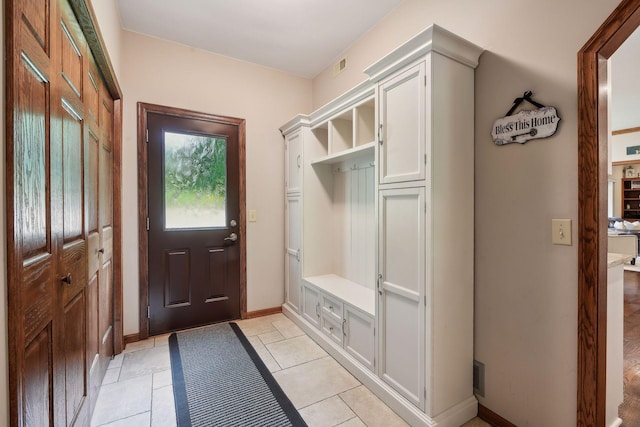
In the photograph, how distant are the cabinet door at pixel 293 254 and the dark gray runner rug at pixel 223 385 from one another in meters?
0.67

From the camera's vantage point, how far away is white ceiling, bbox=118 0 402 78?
7.68 ft

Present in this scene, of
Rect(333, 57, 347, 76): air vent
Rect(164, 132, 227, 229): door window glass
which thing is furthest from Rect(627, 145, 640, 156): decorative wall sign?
Rect(164, 132, 227, 229): door window glass

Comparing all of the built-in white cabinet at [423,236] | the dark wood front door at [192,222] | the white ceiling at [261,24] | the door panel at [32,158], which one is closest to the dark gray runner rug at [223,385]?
the dark wood front door at [192,222]

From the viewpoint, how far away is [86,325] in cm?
159

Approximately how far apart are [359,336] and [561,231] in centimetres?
142

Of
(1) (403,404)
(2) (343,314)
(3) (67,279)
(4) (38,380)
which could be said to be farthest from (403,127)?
(4) (38,380)

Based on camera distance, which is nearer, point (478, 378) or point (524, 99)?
point (524, 99)

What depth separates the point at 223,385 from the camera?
2061mm

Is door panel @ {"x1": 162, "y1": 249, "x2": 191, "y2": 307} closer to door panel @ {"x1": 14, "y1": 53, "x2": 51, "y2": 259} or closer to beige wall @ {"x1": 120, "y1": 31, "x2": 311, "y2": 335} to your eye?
beige wall @ {"x1": 120, "y1": 31, "x2": 311, "y2": 335}

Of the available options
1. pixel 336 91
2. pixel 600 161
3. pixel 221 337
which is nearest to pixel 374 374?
pixel 221 337

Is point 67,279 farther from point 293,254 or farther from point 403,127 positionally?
point 293,254

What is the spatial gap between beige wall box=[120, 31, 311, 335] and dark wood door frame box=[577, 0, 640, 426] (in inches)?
105

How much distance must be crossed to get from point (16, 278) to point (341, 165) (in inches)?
99.1

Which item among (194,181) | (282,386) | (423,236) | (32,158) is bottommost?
(282,386)
